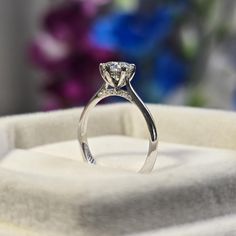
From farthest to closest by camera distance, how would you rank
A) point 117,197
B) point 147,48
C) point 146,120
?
point 147,48 < point 146,120 < point 117,197

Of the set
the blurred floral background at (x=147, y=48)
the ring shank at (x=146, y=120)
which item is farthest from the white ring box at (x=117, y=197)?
the blurred floral background at (x=147, y=48)

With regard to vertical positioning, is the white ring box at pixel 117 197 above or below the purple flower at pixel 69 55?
above

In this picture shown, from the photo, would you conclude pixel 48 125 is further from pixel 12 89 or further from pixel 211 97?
pixel 12 89

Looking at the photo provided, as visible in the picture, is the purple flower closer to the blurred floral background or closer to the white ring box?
the blurred floral background

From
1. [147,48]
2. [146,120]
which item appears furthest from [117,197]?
[147,48]

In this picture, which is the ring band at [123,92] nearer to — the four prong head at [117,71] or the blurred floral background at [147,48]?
the four prong head at [117,71]

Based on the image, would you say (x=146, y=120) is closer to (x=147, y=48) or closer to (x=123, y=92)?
(x=123, y=92)

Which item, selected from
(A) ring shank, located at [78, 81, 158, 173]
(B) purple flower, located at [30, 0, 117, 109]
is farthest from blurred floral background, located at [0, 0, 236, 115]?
(A) ring shank, located at [78, 81, 158, 173]
